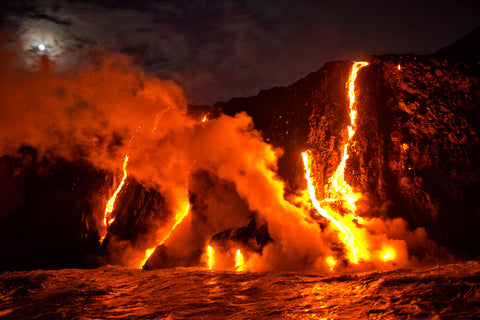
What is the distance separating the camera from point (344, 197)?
1030 cm

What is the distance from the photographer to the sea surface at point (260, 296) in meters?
4.35

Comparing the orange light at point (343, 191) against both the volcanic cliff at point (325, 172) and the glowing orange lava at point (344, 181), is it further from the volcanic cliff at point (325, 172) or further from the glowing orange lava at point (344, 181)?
the volcanic cliff at point (325, 172)

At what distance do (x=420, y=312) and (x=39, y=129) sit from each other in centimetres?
1500

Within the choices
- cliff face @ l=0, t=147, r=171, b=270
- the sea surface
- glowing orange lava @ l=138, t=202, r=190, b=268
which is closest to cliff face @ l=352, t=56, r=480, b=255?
the sea surface

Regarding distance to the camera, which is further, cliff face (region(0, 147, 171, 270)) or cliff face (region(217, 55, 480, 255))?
cliff face (region(0, 147, 171, 270))

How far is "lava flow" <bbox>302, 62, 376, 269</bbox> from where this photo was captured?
→ 9.20 meters

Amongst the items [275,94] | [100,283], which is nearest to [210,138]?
[275,94]

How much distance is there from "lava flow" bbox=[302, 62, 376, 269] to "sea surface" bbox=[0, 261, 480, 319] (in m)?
2.08

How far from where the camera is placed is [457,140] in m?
8.91

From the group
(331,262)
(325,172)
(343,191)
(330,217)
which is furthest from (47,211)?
(343,191)

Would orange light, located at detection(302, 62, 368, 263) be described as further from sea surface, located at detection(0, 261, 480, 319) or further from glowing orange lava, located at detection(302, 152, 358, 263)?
sea surface, located at detection(0, 261, 480, 319)

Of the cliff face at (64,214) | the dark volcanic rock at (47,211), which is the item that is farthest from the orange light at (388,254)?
the dark volcanic rock at (47,211)

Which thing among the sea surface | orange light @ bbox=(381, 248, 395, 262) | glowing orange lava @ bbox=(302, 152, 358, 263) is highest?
glowing orange lava @ bbox=(302, 152, 358, 263)

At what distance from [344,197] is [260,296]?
5.19 m
